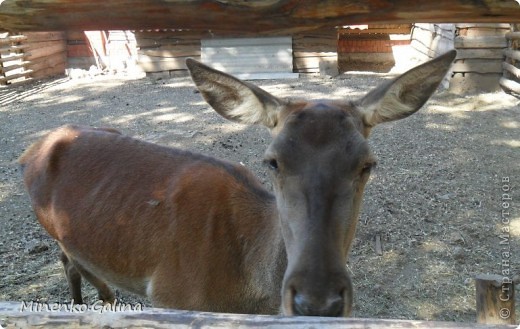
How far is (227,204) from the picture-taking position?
3596mm

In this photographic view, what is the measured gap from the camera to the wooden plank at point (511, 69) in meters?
10.0

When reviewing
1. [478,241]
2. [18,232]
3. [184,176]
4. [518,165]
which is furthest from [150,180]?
[518,165]

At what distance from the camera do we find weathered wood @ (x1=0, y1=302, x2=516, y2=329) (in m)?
1.83

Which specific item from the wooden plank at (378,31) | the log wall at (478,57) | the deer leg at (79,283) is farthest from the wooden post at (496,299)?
the wooden plank at (378,31)

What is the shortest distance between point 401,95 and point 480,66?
342 inches

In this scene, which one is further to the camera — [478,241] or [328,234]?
[478,241]

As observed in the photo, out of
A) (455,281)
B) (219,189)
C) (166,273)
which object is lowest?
(455,281)

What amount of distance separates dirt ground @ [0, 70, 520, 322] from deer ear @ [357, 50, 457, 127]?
1.97 metres

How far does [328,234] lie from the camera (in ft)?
8.25

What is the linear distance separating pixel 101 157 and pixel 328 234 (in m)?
2.26

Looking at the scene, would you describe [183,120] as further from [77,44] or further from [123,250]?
[77,44]

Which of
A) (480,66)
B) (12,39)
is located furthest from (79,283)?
(12,39)

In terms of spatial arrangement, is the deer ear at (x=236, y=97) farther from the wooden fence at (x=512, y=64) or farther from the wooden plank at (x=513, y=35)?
the wooden plank at (x=513, y=35)

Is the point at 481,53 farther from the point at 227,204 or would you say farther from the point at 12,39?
the point at 12,39
